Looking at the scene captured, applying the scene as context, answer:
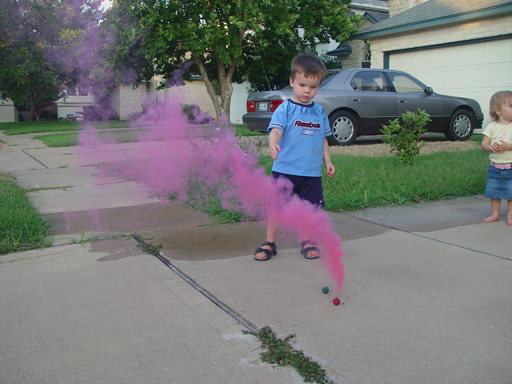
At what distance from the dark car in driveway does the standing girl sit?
4.64 metres

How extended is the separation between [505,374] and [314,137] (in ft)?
6.77

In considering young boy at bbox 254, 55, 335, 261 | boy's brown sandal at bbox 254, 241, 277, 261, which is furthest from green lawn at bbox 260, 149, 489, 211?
boy's brown sandal at bbox 254, 241, 277, 261

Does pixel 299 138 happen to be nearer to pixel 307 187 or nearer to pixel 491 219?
pixel 307 187

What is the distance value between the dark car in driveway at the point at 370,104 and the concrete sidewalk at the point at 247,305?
5.27 m

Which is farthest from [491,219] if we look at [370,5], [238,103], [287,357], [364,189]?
[370,5]

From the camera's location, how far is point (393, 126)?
657cm

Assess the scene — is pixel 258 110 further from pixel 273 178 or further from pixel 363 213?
pixel 273 178

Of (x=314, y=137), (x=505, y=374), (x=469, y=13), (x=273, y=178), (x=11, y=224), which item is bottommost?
(x=505, y=374)

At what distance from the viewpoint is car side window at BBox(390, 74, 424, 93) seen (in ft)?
33.6

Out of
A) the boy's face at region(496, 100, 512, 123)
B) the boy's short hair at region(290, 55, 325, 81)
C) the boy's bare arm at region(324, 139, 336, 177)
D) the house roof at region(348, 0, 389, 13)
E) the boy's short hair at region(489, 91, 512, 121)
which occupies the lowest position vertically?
the boy's bare arm at region(324, 139, 336, 177)

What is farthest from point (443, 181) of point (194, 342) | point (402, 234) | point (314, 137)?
point (194, 342)

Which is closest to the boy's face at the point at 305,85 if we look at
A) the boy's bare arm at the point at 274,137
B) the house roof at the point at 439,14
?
the boy's bare arm at the point at 274,137

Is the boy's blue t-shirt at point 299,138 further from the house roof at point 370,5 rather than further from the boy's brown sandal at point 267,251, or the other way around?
the house roof at point 370,5

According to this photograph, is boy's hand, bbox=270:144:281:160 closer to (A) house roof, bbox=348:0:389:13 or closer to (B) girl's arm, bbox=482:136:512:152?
(B) girl's arm, bbox=482:136:512:152
